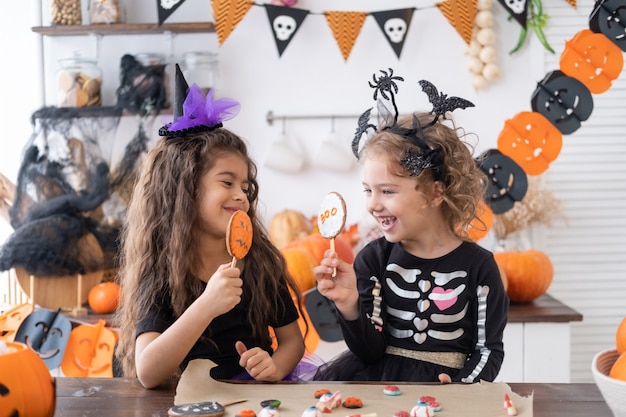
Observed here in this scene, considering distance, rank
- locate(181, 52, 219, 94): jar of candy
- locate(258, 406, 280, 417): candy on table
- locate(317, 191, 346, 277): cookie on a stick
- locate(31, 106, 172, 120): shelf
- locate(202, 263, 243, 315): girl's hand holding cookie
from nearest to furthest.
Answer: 1. locate(258, 406, 280, 417): candy on table
2. locate(202, 263, 243, 315): girl's hand holding cookie
3. locate(317, 191, 346, 277): cookie on a stick
4. locate(31, 106, 172, 120): shelf
5. locate(181, 52, 219, 94): jar of candy

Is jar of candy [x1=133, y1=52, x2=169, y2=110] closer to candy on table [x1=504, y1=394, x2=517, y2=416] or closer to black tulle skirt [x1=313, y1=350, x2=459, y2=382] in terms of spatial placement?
black tulle skirt [x1=313, y1=350, x2=459, y2=382]

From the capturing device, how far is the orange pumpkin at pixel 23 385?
43.8 inches

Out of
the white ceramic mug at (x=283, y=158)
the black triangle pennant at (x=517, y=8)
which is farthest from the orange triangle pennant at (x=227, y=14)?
the black triangle pennant at (x=517, y=8)

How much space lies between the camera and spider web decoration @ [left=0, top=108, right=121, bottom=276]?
289 centimetres

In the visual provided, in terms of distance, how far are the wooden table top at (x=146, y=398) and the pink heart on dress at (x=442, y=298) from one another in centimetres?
36

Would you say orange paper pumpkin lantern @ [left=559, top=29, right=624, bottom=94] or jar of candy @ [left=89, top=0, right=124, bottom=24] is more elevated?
jar of candy @ [left=89, top=0, right=124, bottom=24]

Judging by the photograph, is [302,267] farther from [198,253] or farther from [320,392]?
[320,392]

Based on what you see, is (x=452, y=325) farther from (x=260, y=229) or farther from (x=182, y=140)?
(x=182, y=140)

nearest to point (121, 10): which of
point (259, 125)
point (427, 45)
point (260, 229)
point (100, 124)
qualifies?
point (100, 124)

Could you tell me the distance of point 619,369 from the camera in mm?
1175

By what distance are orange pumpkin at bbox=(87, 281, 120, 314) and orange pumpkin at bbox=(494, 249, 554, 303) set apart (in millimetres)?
1389

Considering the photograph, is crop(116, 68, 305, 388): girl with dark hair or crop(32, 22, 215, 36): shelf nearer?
crop(116, 68, 305, 388): girl with dark hair

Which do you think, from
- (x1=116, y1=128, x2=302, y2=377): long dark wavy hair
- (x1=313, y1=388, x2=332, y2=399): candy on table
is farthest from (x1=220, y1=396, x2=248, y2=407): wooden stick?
(x1=116, y1=128, x2=302, y2=377): long dark wavy hair

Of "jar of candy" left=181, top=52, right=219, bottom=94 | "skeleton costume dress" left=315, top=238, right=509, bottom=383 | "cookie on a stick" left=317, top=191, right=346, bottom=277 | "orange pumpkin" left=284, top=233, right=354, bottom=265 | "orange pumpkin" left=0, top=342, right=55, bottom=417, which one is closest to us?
"orange pumpkin" left=0, top=342, right=55, bottom=417
